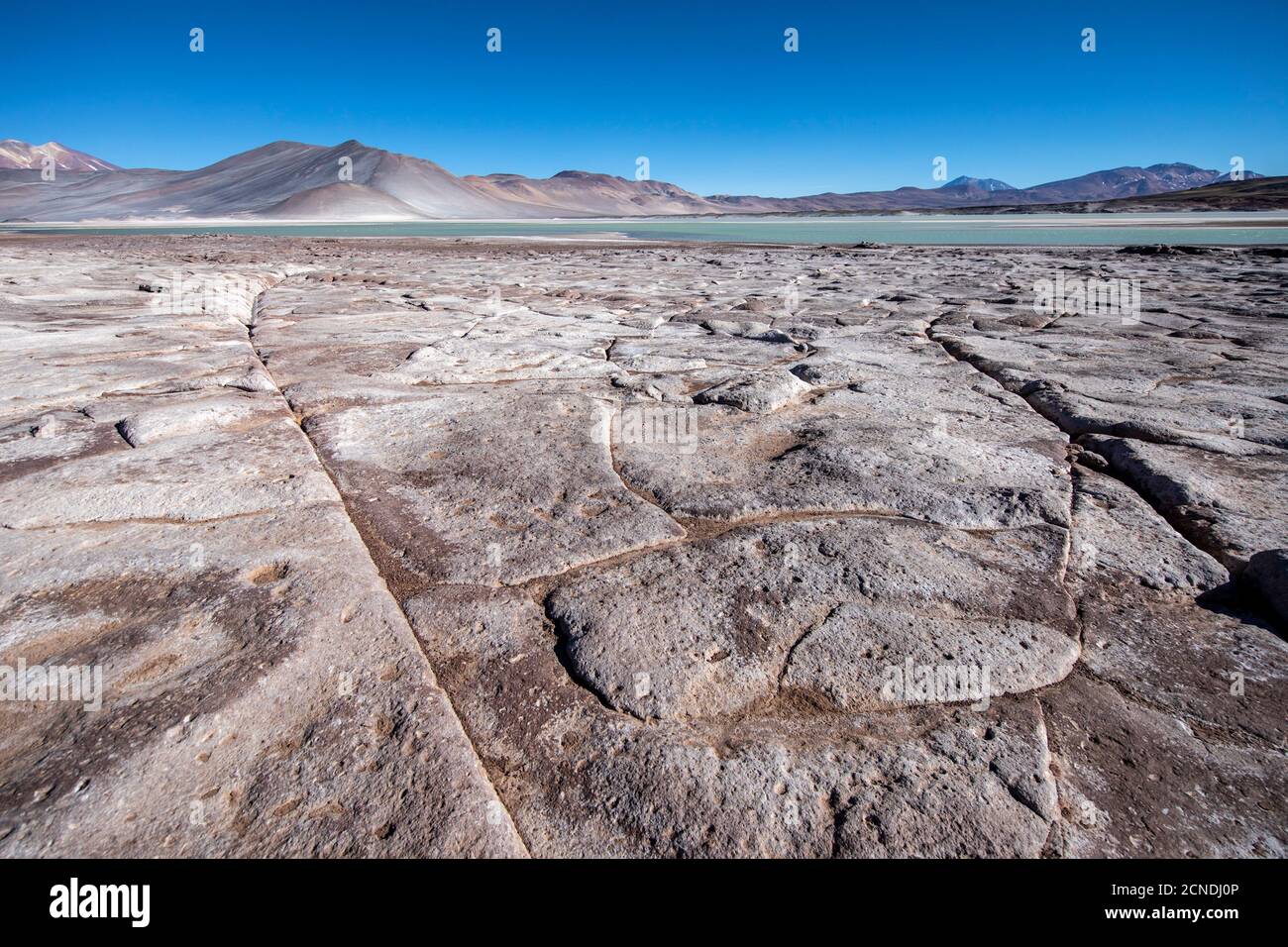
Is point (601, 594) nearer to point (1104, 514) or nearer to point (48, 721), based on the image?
point (48, 721)

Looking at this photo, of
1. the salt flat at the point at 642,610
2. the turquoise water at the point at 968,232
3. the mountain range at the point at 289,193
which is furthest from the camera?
the mountain range at the point at 289,193

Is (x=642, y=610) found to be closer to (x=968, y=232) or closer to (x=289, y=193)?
(x=968, y=232)

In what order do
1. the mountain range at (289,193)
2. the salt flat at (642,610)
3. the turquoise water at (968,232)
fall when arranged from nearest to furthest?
the salt flat at (642,610)
the turquoise water at (968,232)
the mountain range at (289,193)

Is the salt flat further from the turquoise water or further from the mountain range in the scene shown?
the mountain range

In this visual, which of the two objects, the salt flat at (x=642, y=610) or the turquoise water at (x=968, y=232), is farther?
the turquoise water at (x=968, y=232)

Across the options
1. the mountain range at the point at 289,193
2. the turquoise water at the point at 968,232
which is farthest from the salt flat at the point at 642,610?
the mountain range at the point at 289,193

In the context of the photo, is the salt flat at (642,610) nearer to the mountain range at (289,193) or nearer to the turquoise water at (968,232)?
the turquoise water at (968,232)
